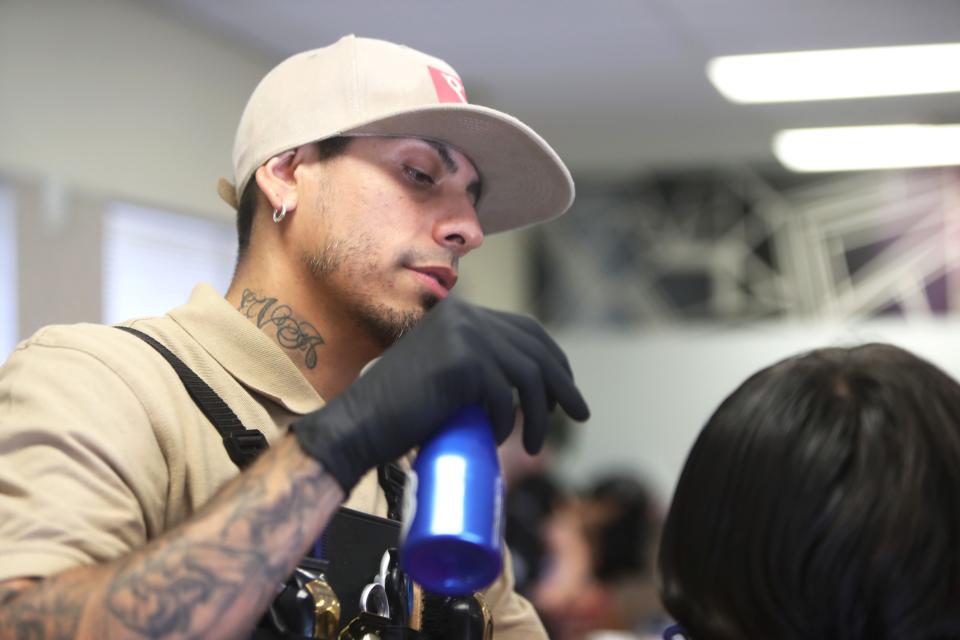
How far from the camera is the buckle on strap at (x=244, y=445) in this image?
1.27 metres

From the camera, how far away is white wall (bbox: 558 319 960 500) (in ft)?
21.4

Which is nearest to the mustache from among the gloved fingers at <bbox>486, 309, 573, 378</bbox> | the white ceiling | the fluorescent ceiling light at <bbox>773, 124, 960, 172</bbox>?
the gloved fingers at <bbox>486, 309, 573, 378</bbox>

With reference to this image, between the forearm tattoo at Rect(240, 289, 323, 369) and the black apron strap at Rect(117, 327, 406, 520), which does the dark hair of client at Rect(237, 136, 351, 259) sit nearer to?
the forearm tattoo at Rect(240, 289, 323, 369)

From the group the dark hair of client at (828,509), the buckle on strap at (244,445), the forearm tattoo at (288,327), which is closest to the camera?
the dark hair of client at (828,509)

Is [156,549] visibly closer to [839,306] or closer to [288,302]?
[288,302]

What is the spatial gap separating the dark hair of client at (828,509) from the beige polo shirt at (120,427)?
0.54 metres

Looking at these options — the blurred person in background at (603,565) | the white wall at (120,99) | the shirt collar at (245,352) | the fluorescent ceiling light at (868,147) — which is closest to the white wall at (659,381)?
the blurred person in background at (603,565)

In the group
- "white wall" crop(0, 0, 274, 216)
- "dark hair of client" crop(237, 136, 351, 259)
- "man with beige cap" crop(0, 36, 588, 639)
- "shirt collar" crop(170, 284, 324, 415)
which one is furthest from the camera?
"white wall" crop(0, 0, 274, 216)

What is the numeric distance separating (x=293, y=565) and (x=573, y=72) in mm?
4194

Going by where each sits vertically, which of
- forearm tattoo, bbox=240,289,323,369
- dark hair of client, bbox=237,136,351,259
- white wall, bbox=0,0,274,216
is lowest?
forearm tattoo, bbox=240,289,323,369

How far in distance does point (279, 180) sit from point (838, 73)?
3.76 m

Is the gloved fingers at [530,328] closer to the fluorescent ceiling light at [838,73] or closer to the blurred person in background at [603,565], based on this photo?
the blurred person in background at [603,565]

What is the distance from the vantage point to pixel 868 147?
6.04m

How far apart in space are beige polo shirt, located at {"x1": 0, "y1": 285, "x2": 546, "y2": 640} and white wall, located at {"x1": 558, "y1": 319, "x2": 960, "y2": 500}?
522 centimetres
